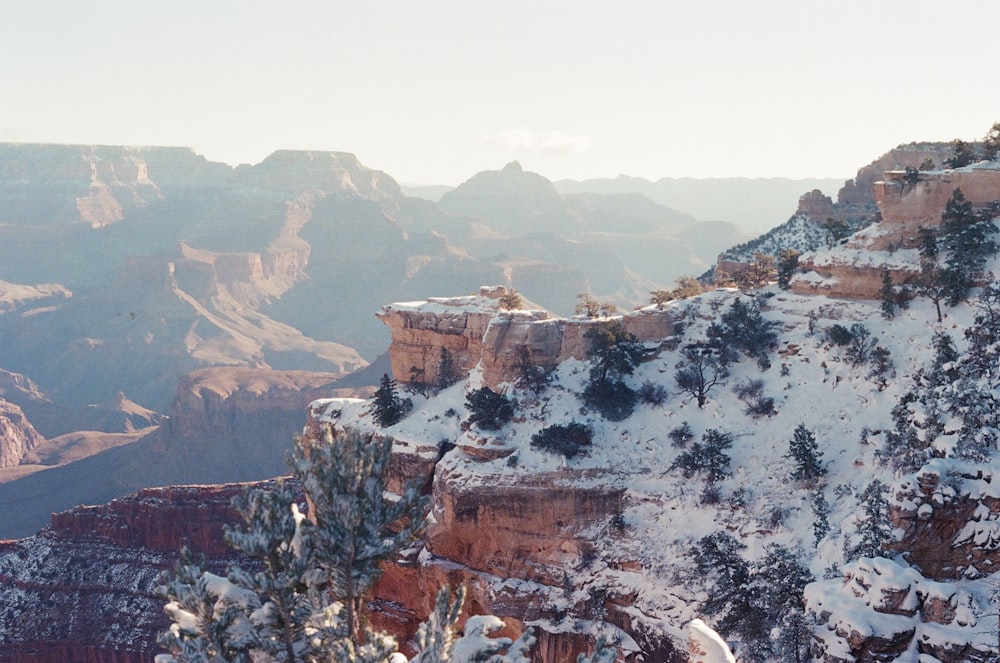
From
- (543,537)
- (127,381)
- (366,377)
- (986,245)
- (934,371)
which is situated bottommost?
(127,381)

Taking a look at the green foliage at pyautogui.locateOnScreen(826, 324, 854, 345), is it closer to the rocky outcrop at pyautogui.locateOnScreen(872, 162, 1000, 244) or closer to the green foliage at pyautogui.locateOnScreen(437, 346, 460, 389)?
the rocky outcrop at pyautogui.locateOnScreen(872, 162, 1000, 244)

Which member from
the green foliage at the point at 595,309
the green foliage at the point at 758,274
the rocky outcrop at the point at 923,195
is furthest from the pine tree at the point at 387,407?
the rocky outcrop at the point at 923,195

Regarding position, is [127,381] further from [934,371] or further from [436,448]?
[934,371]

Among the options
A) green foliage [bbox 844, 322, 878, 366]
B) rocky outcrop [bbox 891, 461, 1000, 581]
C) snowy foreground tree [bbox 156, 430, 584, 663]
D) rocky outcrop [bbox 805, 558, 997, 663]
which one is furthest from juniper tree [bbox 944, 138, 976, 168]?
snowy foreground tree [bbox 156, 430, 584, 663]

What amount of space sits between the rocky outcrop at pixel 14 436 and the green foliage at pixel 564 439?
321 feet

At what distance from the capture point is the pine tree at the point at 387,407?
4738 centimetres

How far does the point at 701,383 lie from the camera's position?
41.8 meters

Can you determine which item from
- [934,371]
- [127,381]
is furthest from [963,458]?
[127,381]

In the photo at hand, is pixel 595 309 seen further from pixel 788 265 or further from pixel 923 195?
pixel 923 195

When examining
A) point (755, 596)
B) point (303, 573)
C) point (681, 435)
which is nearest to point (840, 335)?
point (681, 435)

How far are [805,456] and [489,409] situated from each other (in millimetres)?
14191

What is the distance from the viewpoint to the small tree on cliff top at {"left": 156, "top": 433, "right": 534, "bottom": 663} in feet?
47.2

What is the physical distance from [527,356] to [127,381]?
13791 cm

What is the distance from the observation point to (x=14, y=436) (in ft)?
395
